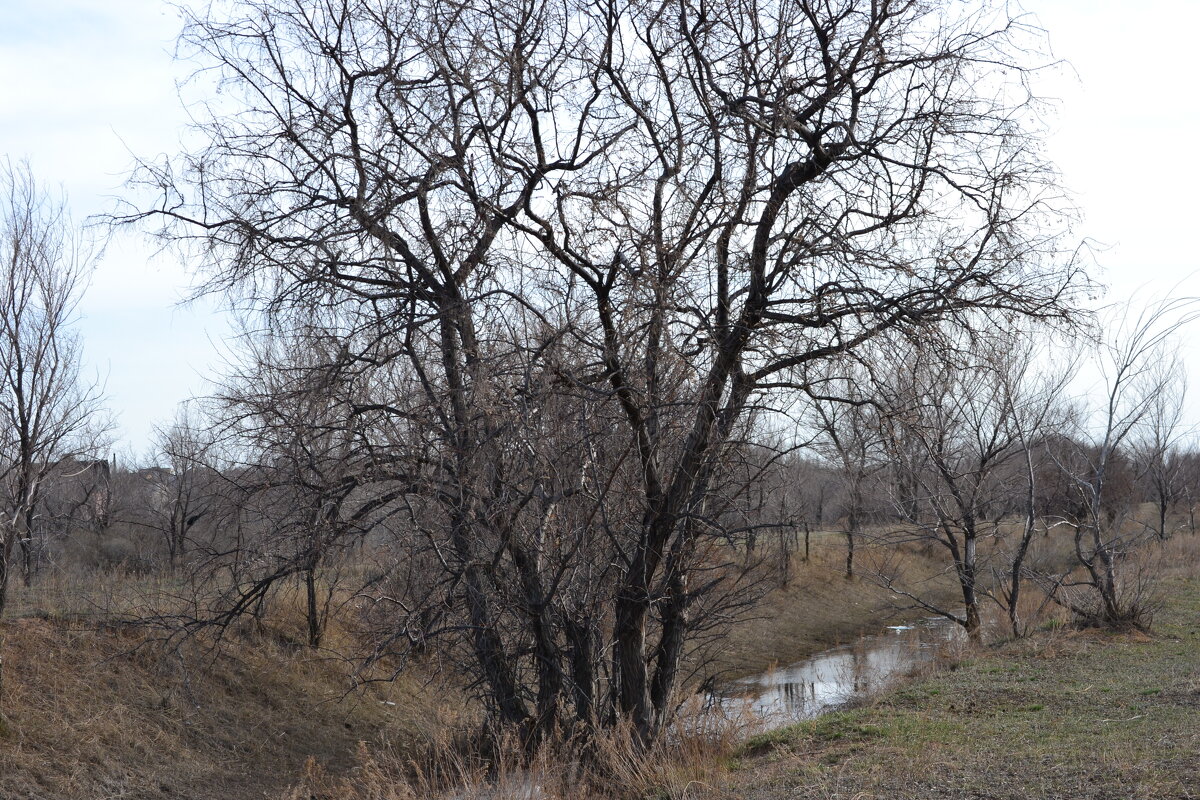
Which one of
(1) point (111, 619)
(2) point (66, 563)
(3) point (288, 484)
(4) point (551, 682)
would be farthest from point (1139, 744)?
(2) point (66, 563)

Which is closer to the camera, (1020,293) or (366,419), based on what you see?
(1020,293)

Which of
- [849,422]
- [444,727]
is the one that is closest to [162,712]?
[444,727]

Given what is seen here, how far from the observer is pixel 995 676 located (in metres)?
12.3

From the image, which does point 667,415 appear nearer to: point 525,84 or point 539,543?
point 539,543

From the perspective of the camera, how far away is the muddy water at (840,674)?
14.2 meters

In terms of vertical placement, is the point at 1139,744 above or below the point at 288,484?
below

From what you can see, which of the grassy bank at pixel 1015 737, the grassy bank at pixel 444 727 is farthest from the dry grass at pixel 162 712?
the grassy bank at pixel 1015 737

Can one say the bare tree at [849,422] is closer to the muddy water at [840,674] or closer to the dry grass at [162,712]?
the muddy water at [840,674]

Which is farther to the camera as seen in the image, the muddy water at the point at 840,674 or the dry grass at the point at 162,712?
the muddy water at the point at 840,674

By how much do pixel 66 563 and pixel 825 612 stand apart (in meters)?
20.5

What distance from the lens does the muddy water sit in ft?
46.4

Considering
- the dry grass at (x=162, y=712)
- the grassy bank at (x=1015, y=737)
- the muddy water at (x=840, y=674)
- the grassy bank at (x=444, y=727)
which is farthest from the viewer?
the muddy water at (x=840, y=674)

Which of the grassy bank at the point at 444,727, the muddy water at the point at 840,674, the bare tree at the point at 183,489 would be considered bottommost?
the muddy water at the point at 840,674

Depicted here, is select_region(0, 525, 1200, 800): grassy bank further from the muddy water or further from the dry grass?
the muddy water
